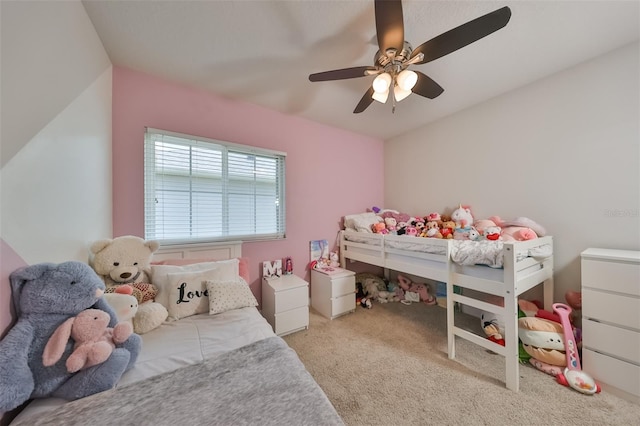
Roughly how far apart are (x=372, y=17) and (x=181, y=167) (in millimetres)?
1958

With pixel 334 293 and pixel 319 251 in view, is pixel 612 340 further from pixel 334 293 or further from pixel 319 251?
pixel 319 251

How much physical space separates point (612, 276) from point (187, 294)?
2.89 meters

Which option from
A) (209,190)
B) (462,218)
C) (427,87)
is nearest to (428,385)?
(462,218)

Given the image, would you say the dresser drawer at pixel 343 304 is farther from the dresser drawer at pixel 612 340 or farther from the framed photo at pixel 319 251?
the dresser drawer at pixel 612 340

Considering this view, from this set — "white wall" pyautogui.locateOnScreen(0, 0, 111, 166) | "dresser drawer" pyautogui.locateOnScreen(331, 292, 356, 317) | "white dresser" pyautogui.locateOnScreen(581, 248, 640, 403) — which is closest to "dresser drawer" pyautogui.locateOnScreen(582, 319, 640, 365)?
"white dresser" pyautogui.locateOnScreen(581, 248, 640, 403)

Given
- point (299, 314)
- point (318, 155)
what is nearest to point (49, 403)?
point (299, 314)

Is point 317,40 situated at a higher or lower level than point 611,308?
higher

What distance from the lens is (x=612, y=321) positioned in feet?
4.64

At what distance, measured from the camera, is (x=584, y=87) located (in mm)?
1838

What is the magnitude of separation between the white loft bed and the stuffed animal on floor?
206cm

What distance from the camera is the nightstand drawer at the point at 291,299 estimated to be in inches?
80.7

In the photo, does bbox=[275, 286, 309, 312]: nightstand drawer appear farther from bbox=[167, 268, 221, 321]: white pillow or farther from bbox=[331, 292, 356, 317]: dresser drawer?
bbox=[167, 268, 221, 321]: white pillow

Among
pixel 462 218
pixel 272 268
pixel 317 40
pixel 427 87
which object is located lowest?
pixel 272 268

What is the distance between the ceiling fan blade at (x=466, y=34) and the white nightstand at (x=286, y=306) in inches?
82.6
